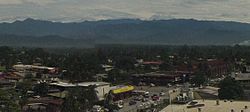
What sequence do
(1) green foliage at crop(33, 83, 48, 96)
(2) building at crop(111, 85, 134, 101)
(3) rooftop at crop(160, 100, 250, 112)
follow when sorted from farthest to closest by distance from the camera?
(2) building at crop(111, 85, 134, 101), (1) green foliage at crop(33, 83, 48, 96), (3) rooftop at crop(160, 100, 250, 112)

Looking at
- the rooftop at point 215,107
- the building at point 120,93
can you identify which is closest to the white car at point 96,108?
the rooftop at point 215,107

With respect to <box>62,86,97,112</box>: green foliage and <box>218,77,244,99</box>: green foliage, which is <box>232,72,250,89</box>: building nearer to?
<box>218,77,244,99</box>: green foliage

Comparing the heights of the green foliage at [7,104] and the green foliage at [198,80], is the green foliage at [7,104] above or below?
above

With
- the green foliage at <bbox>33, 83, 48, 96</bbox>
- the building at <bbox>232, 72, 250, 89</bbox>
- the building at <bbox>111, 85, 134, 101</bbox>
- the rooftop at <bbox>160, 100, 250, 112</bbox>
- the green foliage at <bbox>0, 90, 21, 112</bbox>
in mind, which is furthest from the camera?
the building at <bbox>232, 72, 250, 89</bbox>

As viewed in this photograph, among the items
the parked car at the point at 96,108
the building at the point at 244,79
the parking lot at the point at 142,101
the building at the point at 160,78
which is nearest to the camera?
the parked car at the point at 96,108

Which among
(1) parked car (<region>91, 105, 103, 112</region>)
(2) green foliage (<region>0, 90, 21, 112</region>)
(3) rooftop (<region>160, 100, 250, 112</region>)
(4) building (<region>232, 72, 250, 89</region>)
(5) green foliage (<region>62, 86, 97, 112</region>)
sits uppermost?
(2) green foliage (<region>0, 90, 21, 112</region>)

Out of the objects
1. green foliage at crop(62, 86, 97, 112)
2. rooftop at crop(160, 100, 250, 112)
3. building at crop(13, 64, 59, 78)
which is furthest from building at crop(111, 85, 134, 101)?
building at crop(13, 64, 59, 78)

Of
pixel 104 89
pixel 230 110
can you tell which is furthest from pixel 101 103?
pixel 230 110

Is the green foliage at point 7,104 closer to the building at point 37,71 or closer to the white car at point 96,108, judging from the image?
the white car at point 96,108

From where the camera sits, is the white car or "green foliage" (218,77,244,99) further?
"green foliage" (218,77,244,99)

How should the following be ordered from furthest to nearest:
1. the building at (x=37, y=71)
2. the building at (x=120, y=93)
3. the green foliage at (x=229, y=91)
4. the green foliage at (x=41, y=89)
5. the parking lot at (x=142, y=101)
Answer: the building at (x=37, y=71) < the building at (x=120, y=93) < the green foliage at (x=41, y=89) < the green foliage at (x=229, y=91) < the parking lot at (x=142, y=101)

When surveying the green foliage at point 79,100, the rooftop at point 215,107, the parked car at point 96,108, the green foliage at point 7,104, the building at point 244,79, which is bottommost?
the parked car at point 96,108
